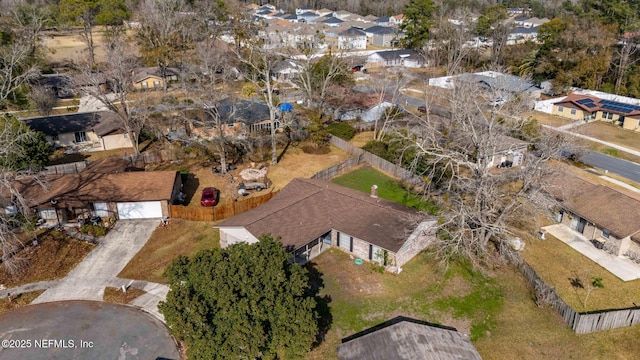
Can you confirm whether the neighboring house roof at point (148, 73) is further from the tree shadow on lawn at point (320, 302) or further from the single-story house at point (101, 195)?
the tree shadow on lawn at point (320, 302)

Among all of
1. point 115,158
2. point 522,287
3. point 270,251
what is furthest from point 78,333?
point 522,287

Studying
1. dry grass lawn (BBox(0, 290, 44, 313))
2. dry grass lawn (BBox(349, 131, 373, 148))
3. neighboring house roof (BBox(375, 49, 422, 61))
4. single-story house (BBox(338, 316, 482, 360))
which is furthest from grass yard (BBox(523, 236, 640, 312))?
neighboring house roof (BBox(375, 49, 422, 61))

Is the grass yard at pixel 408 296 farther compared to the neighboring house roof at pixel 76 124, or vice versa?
the neighboring house roof at pixel 76 124

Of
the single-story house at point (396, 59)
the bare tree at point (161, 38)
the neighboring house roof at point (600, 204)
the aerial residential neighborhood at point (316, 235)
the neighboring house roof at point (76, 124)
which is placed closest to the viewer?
the aerial residential neighborhood at point (316, 235)

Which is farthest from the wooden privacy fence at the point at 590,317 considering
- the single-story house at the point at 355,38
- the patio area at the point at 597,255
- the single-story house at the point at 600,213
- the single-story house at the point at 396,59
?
the single-story house at the point at 355,38

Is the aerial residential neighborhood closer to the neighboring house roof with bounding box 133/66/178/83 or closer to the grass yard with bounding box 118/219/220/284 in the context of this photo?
the grass yard with bounding box 118/219/220/284

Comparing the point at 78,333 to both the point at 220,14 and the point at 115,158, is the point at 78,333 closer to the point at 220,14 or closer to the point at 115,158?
the point at 115,158
